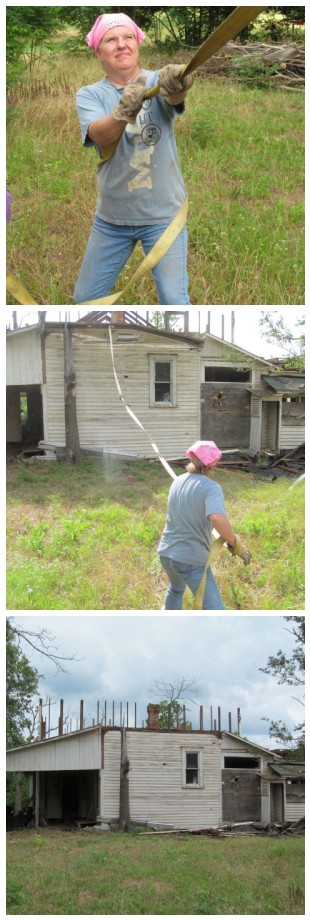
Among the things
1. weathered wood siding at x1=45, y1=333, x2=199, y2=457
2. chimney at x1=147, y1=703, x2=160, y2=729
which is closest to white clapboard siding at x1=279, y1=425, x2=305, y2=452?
weathered wood siding at x1=45, y1=333, x2=199, y2=457

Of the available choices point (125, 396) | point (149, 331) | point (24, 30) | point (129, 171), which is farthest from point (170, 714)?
point (24, 30)

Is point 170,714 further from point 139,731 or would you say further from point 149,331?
point 149,331

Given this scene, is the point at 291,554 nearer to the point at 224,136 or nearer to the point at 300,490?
the point at 300,490

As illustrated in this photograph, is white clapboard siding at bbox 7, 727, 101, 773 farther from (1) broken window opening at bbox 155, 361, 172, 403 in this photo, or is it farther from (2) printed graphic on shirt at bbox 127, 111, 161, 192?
(2) printed graphic on shirt at bbox 127, 111, 161, 192

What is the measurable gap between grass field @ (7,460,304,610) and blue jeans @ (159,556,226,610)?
2.0 inches

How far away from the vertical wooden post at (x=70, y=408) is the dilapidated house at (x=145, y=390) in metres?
0.02

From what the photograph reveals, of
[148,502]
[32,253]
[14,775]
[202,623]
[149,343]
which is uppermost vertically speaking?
[32,253]

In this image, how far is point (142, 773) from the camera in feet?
14.7

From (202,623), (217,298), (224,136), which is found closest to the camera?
(202,623)

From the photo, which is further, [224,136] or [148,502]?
[224,136]

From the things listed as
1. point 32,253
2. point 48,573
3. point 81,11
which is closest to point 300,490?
point 48,573

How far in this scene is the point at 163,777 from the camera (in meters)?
4.43

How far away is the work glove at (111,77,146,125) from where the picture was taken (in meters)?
3.65

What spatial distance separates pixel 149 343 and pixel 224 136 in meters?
5.60
